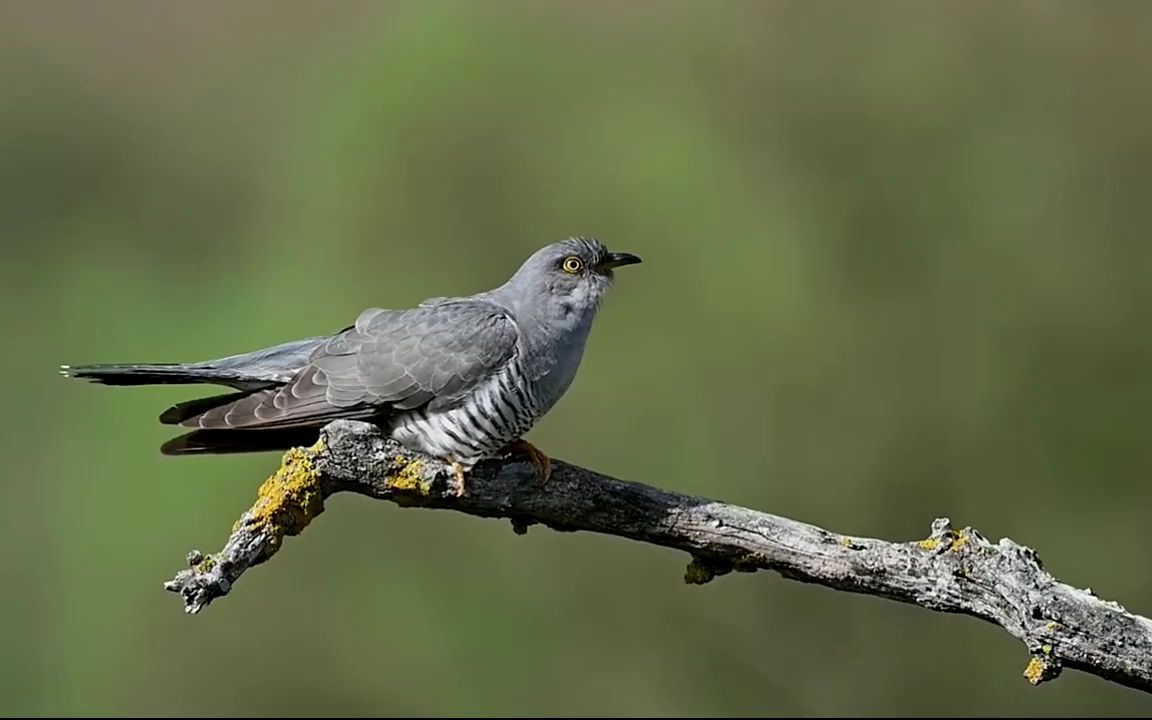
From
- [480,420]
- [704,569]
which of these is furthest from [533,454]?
[704,569]

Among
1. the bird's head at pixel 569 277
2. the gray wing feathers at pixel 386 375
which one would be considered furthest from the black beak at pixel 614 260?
the gray wing feathers at pixel 386 375

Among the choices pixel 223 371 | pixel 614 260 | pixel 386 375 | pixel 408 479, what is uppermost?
pixel 614 260

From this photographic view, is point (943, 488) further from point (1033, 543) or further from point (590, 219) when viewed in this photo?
point (590, 219)

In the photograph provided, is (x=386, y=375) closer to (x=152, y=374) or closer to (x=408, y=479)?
(x=408, y=479)

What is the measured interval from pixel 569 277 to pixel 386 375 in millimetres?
460

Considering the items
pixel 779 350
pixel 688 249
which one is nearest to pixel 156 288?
pixel 688 249

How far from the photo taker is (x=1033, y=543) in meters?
4.20

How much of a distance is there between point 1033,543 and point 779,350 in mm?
1145

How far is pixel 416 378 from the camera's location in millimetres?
2287

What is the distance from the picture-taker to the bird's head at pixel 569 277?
96.6 inches

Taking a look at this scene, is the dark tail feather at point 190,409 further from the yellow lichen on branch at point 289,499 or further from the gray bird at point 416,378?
the yellow lichen on branch at point 289,499

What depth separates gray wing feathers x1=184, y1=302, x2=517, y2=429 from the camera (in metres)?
2.27

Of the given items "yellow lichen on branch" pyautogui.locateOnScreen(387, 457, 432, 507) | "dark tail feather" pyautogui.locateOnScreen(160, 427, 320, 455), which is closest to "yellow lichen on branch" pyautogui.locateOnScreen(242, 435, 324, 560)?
"yellow lichen on branch" pyautogui.locateOnScreen(387, 457, 432, 507)

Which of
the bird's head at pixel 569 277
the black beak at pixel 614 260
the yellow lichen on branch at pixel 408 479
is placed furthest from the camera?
the black beak at pixel 614 260
